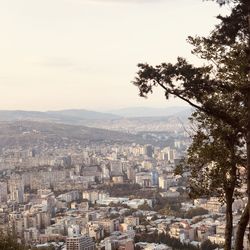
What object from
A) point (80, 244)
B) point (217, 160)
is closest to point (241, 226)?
point (217, 160)

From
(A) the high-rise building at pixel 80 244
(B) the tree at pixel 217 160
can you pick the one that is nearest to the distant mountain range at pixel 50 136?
(A) the high-rise building at pixel 80 244

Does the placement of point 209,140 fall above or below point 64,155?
above

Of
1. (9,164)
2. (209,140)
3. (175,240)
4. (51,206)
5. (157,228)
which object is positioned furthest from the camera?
(9,164)

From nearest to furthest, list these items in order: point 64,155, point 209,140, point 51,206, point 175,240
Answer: point 209,140
point 175,240
point 51,206
point 64,155

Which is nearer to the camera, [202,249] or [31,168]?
[202,249]

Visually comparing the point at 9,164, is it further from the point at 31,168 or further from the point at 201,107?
the point at 201,107

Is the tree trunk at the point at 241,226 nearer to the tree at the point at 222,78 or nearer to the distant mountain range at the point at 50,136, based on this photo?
the tree at the point at 222,78

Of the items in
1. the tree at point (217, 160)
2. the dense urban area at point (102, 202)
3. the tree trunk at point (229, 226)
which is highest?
the tree at point (217, 160)

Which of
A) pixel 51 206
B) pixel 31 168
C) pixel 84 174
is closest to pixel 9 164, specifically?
pixel 31 168
